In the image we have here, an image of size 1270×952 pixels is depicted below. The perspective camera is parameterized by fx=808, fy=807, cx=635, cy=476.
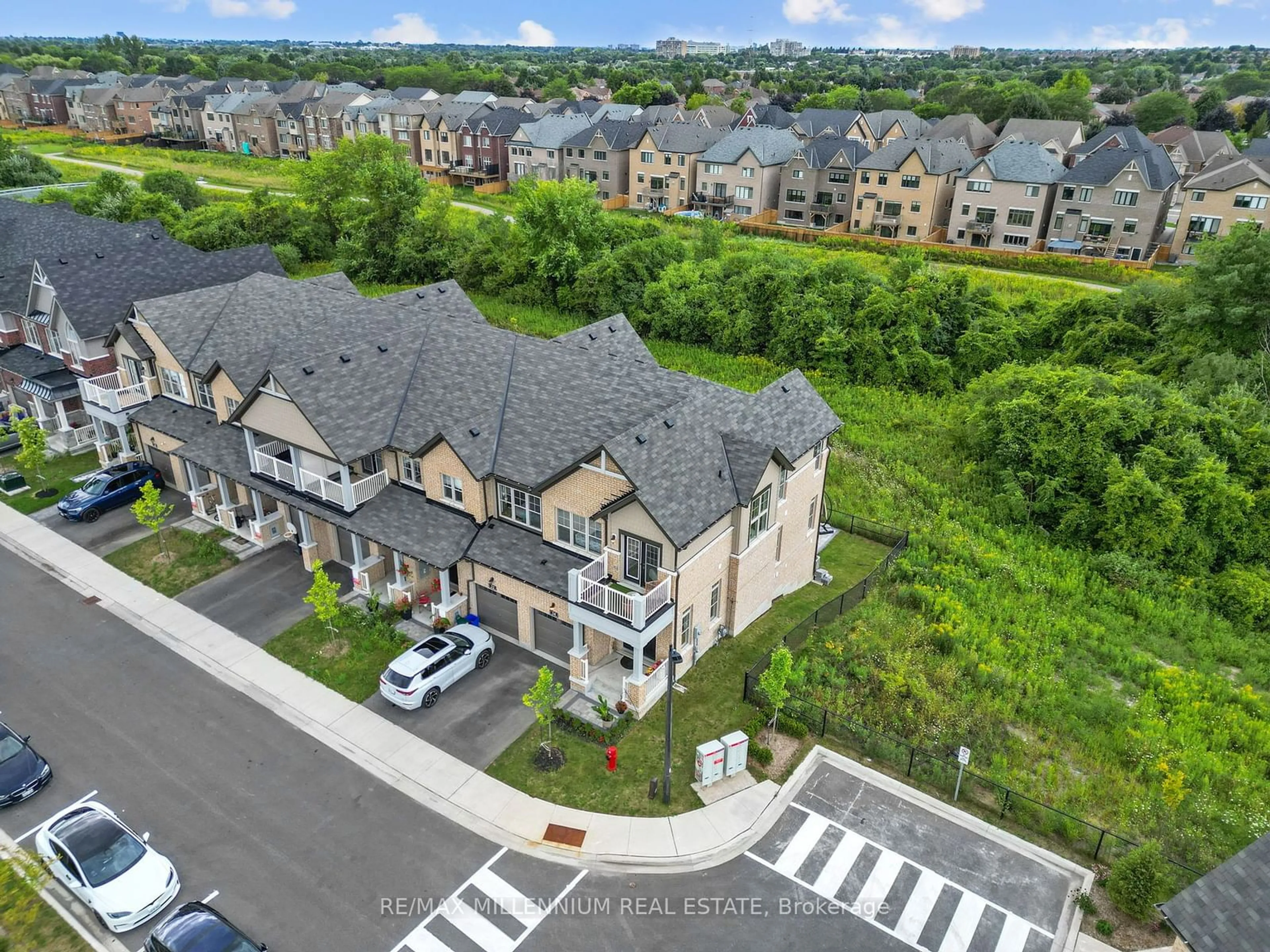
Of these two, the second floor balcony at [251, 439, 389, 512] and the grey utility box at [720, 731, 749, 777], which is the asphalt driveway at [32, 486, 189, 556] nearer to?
the second floor balcony at [251, 439, 389, 512]

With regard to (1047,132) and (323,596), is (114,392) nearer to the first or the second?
(323,596)

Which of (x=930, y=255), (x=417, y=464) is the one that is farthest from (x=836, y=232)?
(x=417, y=464)

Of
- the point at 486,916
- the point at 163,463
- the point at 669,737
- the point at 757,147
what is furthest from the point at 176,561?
the point at 757,147

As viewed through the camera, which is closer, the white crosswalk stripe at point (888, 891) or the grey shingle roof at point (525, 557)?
the white crosswalk stripe at point (888, 891)

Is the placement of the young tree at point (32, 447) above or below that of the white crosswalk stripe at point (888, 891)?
above

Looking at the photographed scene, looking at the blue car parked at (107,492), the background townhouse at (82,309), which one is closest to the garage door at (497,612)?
the blue car parked at (107,492)

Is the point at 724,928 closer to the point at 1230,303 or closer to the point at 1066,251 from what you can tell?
the point at 1230,303

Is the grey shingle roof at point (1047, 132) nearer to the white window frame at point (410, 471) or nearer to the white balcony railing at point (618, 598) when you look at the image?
the white window frame at point (410, 471)
